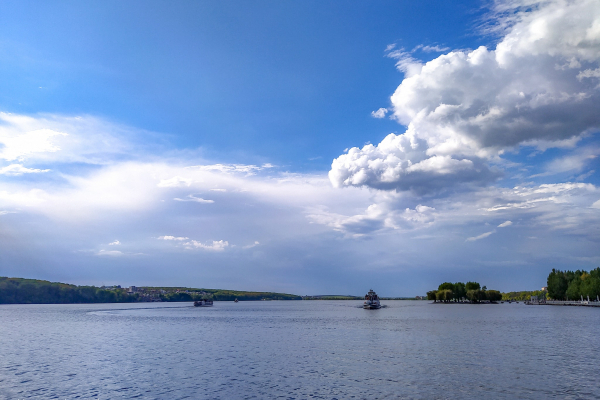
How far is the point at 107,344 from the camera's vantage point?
7225 cm

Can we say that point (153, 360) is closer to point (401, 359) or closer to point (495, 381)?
point (401, 359)

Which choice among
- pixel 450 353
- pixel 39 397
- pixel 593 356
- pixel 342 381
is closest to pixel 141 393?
pixel 39 397

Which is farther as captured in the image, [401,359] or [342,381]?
[401,359]

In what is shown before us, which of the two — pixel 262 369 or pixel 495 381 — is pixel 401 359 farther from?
pixel 262 369

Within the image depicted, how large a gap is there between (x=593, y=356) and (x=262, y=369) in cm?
4271

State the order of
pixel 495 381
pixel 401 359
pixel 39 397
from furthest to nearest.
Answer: pixel 401 359, pixel 495 381, pixel 39 397

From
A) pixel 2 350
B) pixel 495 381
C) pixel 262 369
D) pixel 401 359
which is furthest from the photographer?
pixel 2 350

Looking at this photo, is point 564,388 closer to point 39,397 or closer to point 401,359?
point 401,359

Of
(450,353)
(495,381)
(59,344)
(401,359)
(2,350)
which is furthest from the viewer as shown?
(59,344)

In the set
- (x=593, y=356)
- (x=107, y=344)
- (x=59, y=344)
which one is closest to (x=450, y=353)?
(x=593, y=356)

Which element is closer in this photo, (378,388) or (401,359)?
(378,388)

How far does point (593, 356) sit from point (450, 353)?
17.5 metres

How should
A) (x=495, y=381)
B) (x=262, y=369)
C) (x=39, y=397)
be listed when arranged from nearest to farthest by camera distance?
(x=39, y=397)
(x=495, y=381)
(x=262, y=369)

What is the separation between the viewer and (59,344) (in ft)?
237
